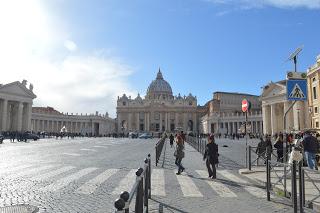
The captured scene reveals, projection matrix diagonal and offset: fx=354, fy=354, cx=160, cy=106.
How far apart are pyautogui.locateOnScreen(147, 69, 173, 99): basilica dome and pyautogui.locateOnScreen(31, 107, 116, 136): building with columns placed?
24124 millimetres

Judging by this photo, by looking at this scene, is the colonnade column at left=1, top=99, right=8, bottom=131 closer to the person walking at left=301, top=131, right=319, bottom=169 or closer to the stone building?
the stone building

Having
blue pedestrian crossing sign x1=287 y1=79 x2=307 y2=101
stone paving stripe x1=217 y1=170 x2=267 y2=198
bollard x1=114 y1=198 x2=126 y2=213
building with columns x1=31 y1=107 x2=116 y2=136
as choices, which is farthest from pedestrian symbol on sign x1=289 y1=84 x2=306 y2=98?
building with columns x1=31 y1=107 x2=116 y2=136

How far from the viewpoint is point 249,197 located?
9.37 meters

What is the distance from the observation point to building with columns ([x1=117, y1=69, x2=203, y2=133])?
487 feet

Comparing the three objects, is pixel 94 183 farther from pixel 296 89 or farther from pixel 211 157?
pixel 296 89

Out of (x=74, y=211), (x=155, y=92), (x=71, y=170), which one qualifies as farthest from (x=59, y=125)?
(x=74, y=211)

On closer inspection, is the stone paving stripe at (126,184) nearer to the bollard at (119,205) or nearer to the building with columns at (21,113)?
the bollard at (119,205)

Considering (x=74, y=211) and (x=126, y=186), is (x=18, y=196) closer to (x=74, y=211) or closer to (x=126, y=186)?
(x=74, y=211)

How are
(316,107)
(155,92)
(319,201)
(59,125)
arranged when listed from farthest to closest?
(155,92), (59,125), (316,107), (319,201)

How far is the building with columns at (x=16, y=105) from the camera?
83.1m

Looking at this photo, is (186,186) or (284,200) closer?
(284,200)

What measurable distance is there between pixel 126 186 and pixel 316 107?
4424 centimetres

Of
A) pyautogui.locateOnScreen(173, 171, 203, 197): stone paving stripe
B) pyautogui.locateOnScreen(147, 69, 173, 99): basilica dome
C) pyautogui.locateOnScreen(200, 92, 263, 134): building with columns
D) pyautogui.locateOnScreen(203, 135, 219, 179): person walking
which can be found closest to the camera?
pyautogui.locateOnScreen(173, 171, 203, 197): stone paving stripe

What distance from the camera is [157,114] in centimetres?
14925
